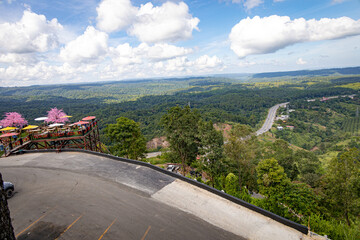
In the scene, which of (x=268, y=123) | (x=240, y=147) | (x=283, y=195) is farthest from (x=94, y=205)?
(x=268, y=123)

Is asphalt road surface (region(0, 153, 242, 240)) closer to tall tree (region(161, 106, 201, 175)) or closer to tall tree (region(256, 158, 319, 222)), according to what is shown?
tall tree (region(256, 158, 319, 222))

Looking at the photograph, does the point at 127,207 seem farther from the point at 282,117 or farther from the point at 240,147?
the point at 282,117

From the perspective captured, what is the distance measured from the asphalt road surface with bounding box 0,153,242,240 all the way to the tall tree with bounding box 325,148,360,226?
19412 mm

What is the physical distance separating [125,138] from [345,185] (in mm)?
29910

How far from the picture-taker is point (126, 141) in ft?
103

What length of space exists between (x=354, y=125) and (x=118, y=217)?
597 ft

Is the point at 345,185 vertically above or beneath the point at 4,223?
beneath

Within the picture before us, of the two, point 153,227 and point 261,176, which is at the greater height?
point 153,227

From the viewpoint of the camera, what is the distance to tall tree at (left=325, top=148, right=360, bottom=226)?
2131cm

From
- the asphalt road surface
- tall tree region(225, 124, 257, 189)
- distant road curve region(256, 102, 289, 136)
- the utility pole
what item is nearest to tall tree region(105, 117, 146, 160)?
the asphalt road surface

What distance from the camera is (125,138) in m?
31.4

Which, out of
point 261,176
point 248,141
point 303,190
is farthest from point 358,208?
point 248,141

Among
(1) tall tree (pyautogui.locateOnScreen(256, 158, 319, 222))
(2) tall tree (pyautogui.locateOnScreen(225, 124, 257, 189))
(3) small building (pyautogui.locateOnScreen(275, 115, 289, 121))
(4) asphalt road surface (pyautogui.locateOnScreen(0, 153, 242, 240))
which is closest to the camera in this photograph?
(4) asphalt road surface (pyautogui.locateOnScreen(0, 153, 242, 240))

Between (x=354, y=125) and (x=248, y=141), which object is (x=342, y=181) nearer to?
(x=248, y=141)
